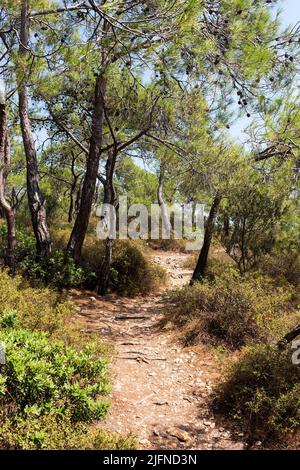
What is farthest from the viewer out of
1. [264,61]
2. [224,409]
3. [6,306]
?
[264,61]

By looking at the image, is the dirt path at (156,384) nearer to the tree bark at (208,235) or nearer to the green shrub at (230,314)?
the green shrub at (230,314)

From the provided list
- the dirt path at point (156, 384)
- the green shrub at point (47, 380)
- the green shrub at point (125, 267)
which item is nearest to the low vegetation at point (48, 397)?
the green shrub at point (47, 380)

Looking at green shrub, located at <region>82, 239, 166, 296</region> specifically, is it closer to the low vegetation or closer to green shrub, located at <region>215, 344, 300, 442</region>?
green shrub, located at <region>215, 344, 300, 442</region>

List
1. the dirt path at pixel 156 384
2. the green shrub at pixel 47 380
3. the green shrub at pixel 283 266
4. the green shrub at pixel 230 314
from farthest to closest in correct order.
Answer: the green shrub at pixel 283 266
the green shrub at pixel 230 314
the dirt path at pixel 156 384
the green shrub at pixel 47 380

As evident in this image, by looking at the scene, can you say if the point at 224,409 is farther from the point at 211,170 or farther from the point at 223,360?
the point at 211,170

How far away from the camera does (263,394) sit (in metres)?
4.09

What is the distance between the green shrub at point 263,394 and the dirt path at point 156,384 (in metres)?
0.20

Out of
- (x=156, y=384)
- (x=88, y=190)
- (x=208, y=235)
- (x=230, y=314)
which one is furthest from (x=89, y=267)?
(x=156, y=384)

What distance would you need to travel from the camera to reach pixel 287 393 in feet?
13.0

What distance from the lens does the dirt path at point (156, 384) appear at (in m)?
3.97

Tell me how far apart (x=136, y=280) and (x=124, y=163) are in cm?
1104

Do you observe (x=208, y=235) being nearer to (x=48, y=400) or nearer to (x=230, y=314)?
(x=230, y=314)

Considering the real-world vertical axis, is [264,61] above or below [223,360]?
above
